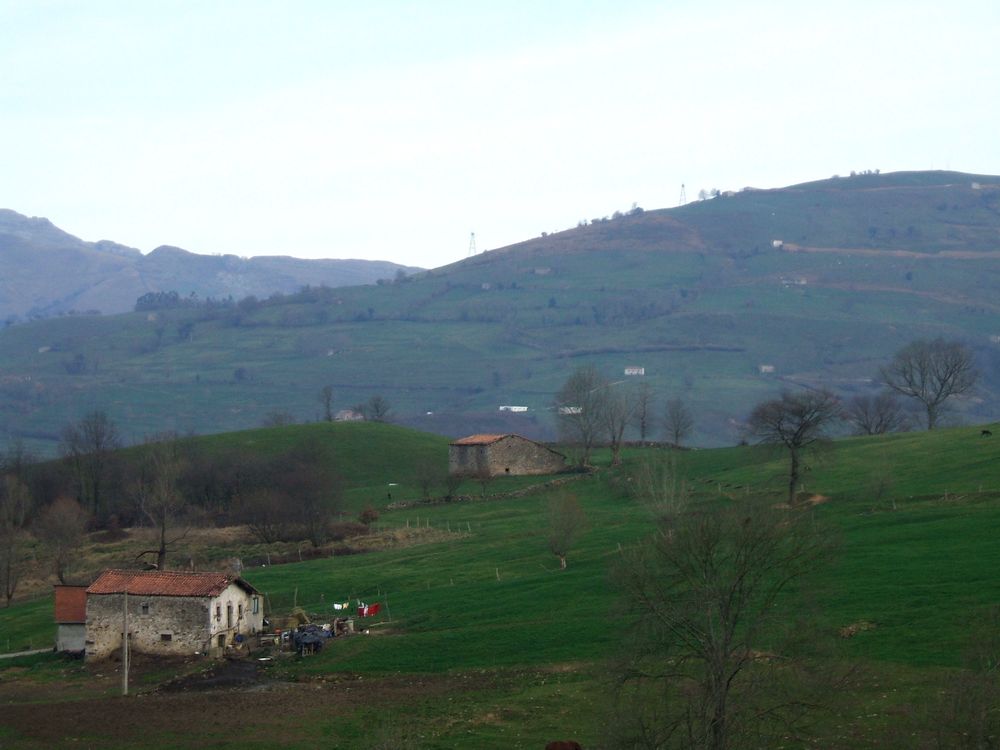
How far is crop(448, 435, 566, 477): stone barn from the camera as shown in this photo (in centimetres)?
11356

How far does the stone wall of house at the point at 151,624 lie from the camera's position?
58.3 m

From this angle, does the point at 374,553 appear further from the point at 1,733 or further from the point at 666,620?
the point at 666,620

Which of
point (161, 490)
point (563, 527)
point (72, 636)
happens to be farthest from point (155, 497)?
point (563, 527)

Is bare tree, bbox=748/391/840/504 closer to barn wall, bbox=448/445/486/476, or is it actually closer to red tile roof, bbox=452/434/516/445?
barn wall, bbox=448/445/486/476

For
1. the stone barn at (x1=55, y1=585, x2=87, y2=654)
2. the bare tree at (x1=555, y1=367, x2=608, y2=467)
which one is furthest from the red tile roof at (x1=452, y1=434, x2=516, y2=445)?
the stone barn at (x1=55, y1=585, x2=87, y2=654)

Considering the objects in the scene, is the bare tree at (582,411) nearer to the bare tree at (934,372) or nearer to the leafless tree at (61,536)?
the bare tree at (934,372)

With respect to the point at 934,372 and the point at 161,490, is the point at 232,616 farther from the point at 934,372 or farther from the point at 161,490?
the point at 934,372

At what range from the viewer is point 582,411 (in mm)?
121062

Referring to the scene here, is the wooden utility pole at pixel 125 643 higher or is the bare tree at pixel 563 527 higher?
Answer: the bare tree at pixel 563 527

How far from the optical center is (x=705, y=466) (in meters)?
100

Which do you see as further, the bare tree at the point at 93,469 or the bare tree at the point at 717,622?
the bare tree at the point at 93,469

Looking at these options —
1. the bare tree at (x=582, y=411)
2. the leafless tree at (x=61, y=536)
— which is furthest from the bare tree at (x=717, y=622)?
the bare tree at (x=582, y=411)

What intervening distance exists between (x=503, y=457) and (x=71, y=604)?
2279 inches

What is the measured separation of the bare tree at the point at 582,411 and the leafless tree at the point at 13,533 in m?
46.4
